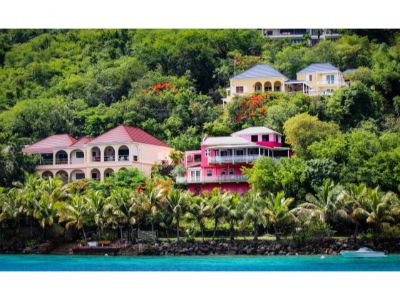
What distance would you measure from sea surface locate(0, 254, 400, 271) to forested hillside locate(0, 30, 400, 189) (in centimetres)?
302

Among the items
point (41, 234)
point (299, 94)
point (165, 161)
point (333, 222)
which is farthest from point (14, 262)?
point (299, 94)

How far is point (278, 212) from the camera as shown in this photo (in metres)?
23.5

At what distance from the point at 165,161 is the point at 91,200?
299 centimetres

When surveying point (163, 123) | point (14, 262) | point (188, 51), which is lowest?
point (14, 262)

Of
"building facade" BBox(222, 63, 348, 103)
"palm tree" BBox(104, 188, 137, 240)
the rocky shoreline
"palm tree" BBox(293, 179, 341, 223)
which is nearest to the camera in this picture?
the rocky shoreline

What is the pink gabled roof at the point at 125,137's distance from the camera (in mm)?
26453

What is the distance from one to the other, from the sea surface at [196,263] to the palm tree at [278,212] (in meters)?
1.09

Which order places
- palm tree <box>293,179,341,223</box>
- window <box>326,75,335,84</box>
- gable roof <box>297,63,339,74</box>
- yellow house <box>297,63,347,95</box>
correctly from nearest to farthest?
palm tree <box>293,179,341,223</box> < gable roof <box>297,63,339,74</box> < yellow house <box>297,63,347,95</box> < window <box>326,75,335,84</box>

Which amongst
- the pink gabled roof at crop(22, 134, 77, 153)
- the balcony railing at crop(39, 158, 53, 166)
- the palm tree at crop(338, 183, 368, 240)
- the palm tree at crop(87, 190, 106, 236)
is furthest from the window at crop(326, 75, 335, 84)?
the balcony railing at crop(39, 158, 53, 166)

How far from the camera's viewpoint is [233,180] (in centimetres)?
2562

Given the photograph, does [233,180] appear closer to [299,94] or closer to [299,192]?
[299,192]

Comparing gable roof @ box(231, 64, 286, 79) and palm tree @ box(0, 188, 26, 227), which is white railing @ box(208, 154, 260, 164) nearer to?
gable roof @ box(231, 64, 286, 79)

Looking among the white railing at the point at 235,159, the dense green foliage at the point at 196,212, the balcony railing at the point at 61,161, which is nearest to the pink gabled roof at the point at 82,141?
the balcony railing at the point at 61,161

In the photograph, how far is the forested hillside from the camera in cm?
2528
